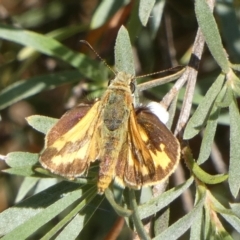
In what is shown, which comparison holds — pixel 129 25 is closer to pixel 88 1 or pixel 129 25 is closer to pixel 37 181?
pixel 37 181

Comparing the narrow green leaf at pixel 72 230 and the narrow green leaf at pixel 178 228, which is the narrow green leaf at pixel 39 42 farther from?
the narrow green leaf at pixel 178 228

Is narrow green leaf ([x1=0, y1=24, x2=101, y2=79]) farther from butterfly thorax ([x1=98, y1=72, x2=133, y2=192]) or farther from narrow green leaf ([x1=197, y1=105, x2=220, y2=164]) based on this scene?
narrow green leaf ([x1=197, y1=105, x2=220, y2=164])

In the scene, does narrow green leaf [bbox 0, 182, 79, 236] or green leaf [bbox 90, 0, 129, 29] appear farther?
green leaf [bbox 90, 0, 129, 29]

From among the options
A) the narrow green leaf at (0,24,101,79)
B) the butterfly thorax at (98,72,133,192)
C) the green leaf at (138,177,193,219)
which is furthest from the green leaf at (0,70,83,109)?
the green leaf at (138,177,193,219)

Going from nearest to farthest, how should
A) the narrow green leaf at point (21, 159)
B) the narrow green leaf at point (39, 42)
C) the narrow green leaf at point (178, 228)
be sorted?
the narrow green leaf at point (178, 228) < the narrow green leaf at point (21, 159) < the narrow green leaf at point (39, 42)

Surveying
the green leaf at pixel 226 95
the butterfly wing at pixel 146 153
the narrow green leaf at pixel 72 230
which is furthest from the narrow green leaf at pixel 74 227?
the green leaf at pixel 226 95

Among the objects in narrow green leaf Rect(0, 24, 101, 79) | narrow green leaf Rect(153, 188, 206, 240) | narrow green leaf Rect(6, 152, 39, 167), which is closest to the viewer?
narrow green leaf Rect(153, 188, 206, 240)
